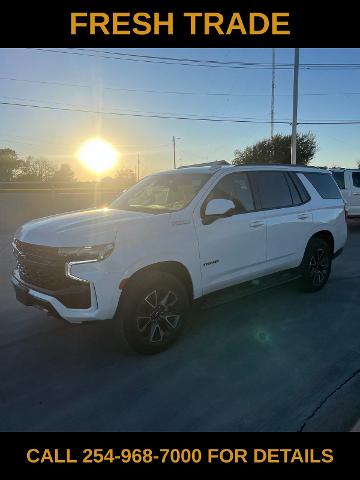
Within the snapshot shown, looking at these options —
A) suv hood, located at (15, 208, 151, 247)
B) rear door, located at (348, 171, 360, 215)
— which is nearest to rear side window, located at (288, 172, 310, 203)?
suv hood, located at (15, 208, 151, 247)

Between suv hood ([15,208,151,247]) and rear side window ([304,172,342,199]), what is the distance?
314 cm

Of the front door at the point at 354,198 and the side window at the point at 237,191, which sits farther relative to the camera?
the front door at the point at 354,198

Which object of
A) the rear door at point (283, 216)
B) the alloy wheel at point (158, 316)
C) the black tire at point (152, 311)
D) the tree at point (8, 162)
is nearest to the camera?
the black tire at point (152, 311)

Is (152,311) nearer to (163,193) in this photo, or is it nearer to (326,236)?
(163,193)

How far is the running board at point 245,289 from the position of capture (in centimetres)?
388

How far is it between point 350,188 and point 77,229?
39.5ft

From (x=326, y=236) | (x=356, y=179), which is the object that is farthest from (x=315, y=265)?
(x=356, y=179)

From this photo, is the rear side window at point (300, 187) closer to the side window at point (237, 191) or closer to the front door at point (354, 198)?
the side window at point (237, 191)

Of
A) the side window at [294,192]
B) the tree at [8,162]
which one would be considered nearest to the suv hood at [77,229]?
the side window at [294,192]

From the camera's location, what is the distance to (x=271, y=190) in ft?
15.6

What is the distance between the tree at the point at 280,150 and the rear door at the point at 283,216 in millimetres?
29075

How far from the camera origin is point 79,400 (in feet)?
9.43
